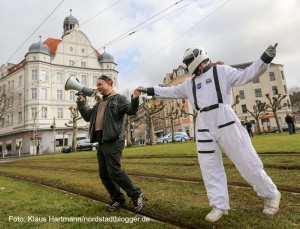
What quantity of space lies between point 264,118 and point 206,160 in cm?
6381

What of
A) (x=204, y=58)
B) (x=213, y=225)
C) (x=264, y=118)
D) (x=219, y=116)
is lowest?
(x=213, y=225)

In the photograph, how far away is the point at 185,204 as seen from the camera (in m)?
3.85

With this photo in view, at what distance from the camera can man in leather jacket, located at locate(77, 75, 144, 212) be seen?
3.82m

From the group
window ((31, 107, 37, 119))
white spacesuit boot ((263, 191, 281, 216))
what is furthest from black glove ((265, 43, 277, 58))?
window ((31, 107, 37, 119))

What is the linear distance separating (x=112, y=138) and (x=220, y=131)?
5.34 ft

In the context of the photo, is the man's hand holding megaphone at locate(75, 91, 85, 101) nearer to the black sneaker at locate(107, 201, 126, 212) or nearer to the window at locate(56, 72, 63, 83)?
the black sneaker at locate(107, 201, 126, 212)

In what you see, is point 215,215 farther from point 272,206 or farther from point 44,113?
point 44,113

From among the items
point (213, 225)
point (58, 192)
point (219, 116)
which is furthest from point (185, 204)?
point (58, 192)

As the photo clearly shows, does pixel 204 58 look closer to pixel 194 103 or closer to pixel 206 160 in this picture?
pixel 194 103

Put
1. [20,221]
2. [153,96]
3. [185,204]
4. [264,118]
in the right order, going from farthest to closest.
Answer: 1. [264,118]
2. [153,96]
3. [185,204]
4. [20,221]

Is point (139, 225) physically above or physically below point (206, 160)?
below

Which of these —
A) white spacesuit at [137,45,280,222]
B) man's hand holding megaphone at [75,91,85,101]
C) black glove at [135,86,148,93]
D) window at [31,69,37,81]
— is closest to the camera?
white spacesuit at [137,45,280,222]

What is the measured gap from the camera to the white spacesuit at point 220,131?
3105mm

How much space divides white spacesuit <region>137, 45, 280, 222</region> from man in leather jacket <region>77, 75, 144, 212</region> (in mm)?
1012
